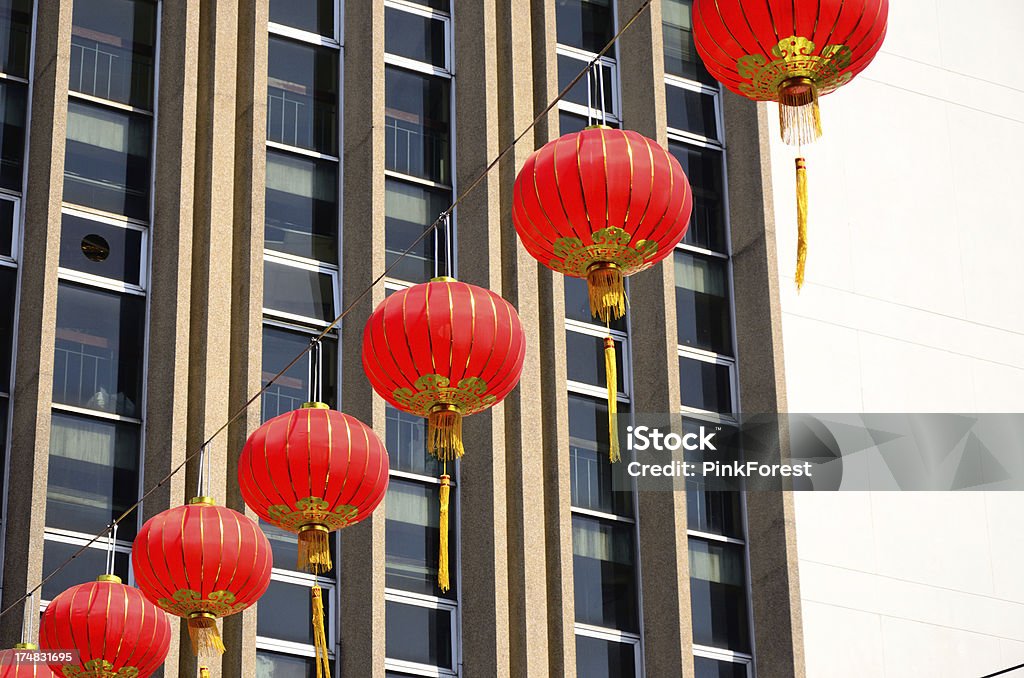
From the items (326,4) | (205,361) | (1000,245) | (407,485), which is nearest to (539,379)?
(407,485)

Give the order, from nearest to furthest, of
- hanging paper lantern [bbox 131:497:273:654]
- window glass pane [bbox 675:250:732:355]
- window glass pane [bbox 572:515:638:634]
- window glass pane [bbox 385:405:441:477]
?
1. hanging paper lantern [bbox 131:497:273:654]
2. window glass pane [bbox 385:405:441:477]
3. window glass pane [bbox 572:515:638:634]
4. window glass pane [bbox 675:250:732:355]

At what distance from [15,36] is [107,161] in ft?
4.27

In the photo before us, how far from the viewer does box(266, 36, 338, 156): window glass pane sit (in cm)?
1510

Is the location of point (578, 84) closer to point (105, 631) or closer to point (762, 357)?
point (762, 357)

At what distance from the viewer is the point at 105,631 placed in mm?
9570

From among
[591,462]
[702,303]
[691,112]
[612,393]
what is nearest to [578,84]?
[691,112]

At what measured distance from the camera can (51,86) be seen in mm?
13734

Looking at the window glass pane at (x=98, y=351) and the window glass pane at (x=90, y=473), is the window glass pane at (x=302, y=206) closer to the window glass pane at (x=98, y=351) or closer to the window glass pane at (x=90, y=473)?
the window glass pane at (x=98, y=351)

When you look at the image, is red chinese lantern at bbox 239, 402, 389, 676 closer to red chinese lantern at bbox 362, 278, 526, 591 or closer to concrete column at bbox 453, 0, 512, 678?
red chinese lantern at bbox 362, 278, 526, 591

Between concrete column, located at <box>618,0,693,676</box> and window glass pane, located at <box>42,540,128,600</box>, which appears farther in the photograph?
concrete column, located at <box>618,0,693,676</box>

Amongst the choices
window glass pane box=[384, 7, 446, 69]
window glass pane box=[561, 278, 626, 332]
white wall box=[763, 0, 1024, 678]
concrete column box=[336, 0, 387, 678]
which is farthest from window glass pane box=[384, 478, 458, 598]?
window glass pane box=[384, 7, 446, 69]

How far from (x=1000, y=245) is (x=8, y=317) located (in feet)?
32.5

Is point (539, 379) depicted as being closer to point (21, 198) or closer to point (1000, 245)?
point (21, 198)

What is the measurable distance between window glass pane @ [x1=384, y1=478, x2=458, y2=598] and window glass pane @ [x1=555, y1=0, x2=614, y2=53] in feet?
15.8
